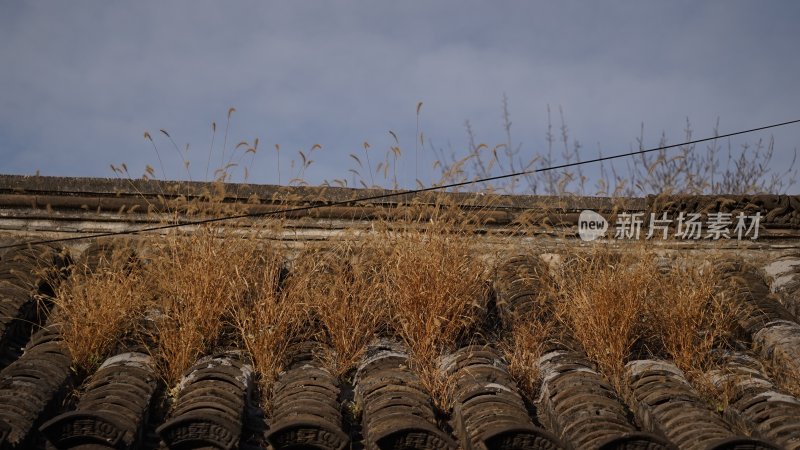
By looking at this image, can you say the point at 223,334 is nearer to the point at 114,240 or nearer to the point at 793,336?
the point at 114,240

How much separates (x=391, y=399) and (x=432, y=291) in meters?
0.97

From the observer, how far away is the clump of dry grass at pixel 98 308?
495cm

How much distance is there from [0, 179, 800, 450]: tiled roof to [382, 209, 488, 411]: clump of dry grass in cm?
12

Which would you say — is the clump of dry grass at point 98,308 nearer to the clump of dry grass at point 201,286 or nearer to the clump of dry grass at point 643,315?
the clump of dry grass at point 201,286

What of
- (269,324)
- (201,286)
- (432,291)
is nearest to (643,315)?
(432,291)

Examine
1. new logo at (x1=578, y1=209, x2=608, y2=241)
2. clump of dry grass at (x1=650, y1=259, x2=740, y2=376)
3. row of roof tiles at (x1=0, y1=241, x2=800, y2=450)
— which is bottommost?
row of roof tiles at (x1=0, y1=241, x2=800, y2=450)

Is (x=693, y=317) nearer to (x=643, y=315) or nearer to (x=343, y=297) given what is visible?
(x=643, y=315)

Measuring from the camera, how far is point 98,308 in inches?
201

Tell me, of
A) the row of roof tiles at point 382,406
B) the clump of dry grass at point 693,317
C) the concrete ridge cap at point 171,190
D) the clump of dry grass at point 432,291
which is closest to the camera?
the row of roof tiles at point 382,406

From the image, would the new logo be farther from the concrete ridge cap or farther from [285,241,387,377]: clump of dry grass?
[285,241,387,377]: clump of dry grass

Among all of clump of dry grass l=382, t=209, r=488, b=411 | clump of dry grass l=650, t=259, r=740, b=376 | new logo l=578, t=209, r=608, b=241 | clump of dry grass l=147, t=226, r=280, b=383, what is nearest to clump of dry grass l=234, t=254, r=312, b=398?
clump of dry grass l=147, t=226, r=280, b=383

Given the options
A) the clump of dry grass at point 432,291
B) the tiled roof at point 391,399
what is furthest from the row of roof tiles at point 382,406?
the clump of dry grass at point 432,291

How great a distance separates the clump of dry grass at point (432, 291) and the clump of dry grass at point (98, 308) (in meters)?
1.54

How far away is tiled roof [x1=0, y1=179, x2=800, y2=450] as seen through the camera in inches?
155
